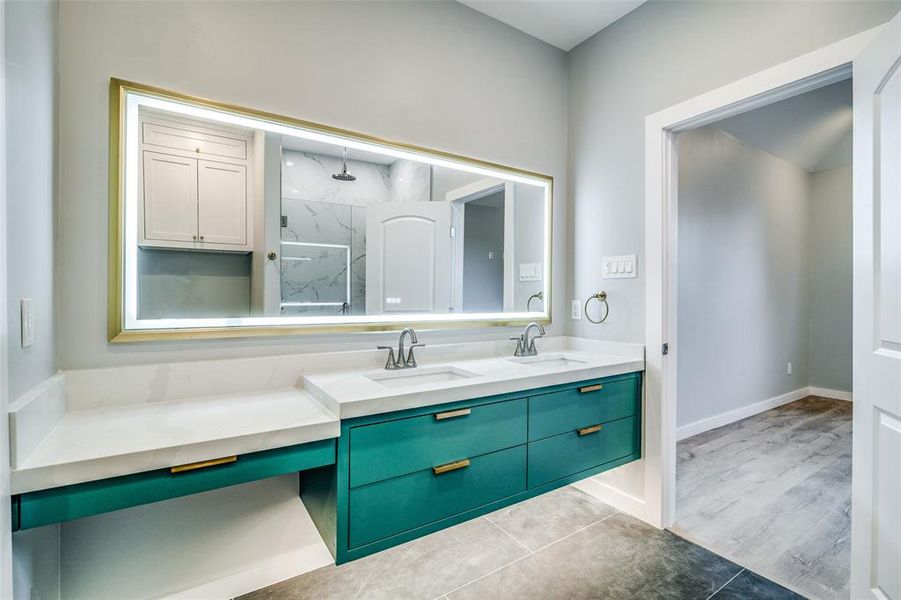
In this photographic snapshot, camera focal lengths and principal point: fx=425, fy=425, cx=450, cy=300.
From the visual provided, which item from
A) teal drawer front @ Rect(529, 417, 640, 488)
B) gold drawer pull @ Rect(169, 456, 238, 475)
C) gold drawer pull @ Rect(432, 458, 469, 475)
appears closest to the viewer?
gold drawer pull @ Rect(169, 456, 238, 475)

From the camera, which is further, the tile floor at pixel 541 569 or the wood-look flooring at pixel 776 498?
the wood-look flooring at pixel 776 498

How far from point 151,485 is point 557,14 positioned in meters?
2.74

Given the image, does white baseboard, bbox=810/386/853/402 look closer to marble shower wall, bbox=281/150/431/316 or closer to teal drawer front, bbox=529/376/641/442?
teal drawer front, bbox=529/376/641/442

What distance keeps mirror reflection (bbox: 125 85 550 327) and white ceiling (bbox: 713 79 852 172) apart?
2471mm

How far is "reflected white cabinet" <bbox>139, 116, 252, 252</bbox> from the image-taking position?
1526 mm

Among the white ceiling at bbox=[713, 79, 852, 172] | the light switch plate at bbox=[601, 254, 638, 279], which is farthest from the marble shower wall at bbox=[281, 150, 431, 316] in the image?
the white ceiling at bbox=[713, 79, 852, 172]

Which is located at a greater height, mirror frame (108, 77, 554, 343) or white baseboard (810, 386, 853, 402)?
mirror frame (108, 77, 554, 343)

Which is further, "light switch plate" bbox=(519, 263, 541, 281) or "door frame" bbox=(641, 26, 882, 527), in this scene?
"light switch plate" bbox=(519, 263, 541, 281)

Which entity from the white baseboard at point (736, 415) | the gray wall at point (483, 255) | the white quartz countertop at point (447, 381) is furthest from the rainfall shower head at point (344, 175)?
the white baseboard at point (736, 415)

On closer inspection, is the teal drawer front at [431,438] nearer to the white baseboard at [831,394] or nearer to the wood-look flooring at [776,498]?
the wood-look flooring at [776,498]

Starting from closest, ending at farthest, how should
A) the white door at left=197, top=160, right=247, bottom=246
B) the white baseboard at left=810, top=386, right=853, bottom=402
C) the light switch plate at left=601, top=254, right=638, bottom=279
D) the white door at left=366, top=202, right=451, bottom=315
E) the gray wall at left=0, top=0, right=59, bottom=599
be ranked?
the gray wall at left=0, top=0, right=59, bottom=599 < the white door at left=197, top=160, right=247, bottom=246 < the white door at left=366, top=202, right=451, bottom=315 < the light switch plate at left=601, top=254, right=638, bottom=279 < the white baseboard at left=810, top=386, right=853, bottom=402

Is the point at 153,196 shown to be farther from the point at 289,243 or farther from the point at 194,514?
the point at 194,514

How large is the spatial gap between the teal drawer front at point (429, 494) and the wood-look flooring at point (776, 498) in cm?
112

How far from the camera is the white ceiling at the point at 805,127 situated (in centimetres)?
345
